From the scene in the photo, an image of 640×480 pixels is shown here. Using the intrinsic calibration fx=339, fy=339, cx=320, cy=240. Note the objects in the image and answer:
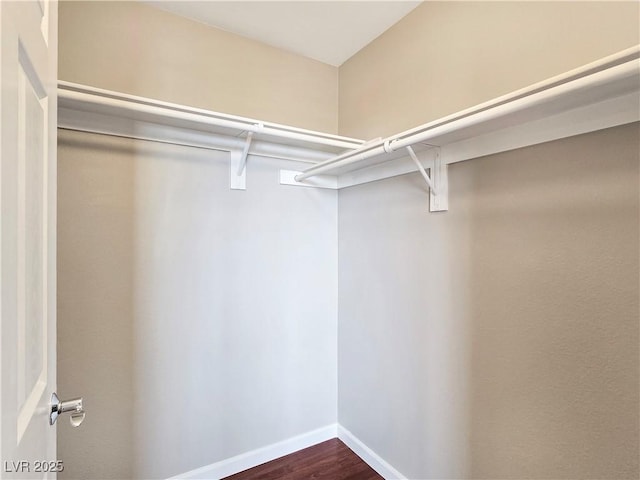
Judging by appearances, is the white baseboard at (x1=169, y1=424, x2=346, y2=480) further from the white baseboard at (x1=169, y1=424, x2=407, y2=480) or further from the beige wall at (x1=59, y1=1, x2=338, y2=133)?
the beige wall at (x1=59, y1=1, x2=338, y2=133)

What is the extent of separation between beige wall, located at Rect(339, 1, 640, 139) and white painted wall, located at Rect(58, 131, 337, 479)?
64 cm

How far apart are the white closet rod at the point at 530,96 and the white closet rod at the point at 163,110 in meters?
0.38

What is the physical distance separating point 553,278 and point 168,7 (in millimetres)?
2048

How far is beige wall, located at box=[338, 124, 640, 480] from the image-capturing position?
1.02m

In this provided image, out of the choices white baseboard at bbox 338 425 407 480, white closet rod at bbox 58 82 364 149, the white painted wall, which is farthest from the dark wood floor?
white closet rod at bbox 58 82 364 149

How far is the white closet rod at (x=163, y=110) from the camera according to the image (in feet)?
4.06

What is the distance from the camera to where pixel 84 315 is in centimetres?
149

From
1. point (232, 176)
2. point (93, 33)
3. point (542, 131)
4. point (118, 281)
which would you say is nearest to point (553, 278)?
point (542, 131)

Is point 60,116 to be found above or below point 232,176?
above

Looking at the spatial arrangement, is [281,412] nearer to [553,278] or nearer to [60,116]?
[553,278]

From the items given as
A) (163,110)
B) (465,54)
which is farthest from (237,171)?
(465,54)

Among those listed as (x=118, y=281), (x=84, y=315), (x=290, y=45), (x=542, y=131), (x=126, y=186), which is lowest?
(x=84, y=315)

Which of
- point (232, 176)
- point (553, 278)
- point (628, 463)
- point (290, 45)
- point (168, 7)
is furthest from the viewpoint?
point (290, 45)

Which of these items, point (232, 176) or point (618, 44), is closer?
point (618, 44)
